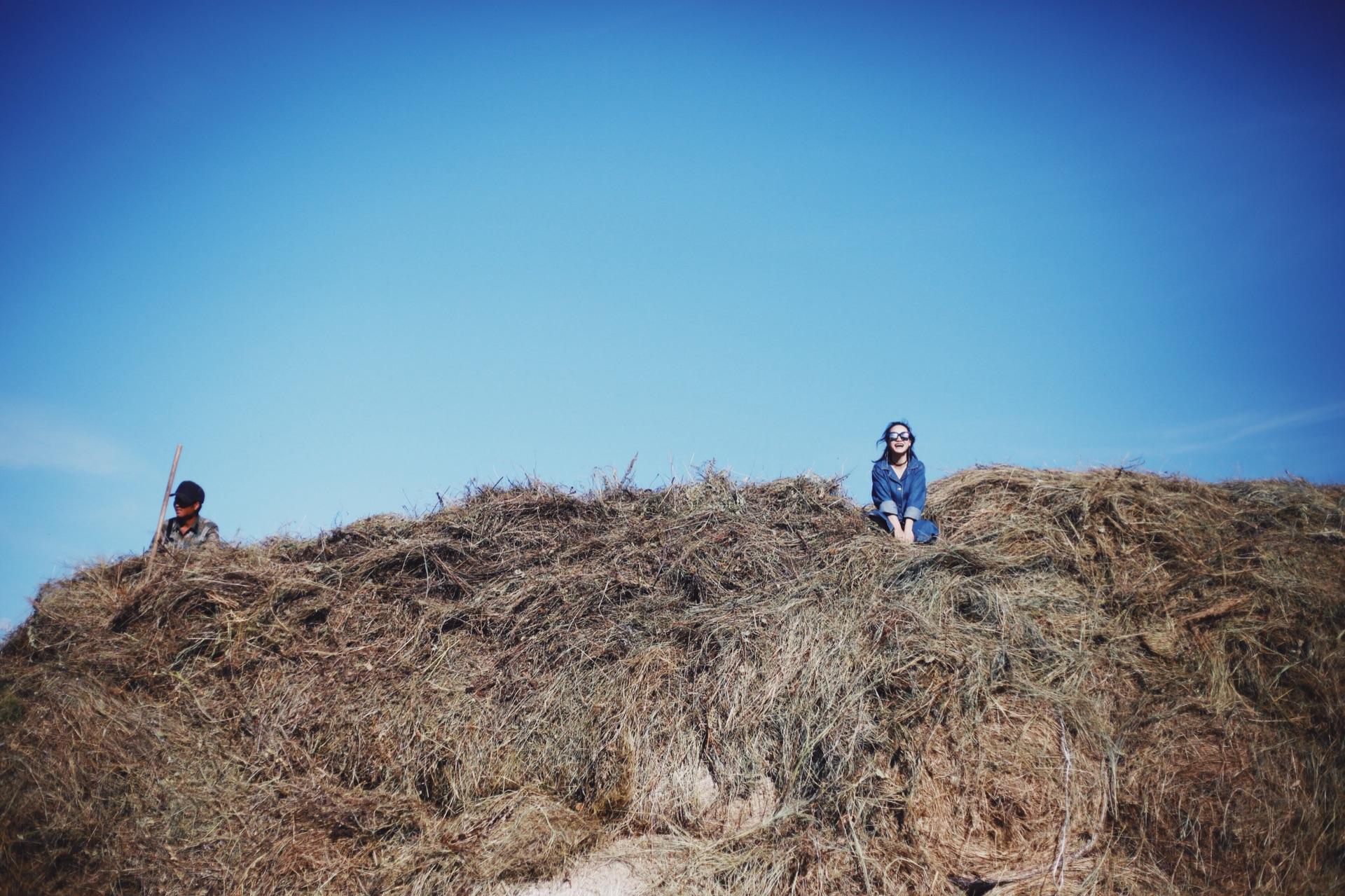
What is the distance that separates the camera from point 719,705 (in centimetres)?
531

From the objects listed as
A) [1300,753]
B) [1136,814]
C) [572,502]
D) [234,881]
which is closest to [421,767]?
[234,881]

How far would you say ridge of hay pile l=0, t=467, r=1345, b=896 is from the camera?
4559 millimetres

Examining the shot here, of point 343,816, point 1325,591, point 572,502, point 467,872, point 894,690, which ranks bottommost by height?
point 467,872

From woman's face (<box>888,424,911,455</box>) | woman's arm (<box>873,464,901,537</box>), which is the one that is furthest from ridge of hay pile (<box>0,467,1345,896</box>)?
woman's face (<box>888,424,911,455</box>)

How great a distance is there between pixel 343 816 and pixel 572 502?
9.84 feet

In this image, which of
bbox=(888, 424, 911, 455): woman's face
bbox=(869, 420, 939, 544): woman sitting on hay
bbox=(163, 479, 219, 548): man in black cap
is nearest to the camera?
bbox=(869, 420, 939, 544): woman sitting on hay

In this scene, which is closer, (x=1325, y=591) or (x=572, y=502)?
(x=1325, y=591)

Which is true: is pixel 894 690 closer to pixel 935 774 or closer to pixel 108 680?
pixel 935 774

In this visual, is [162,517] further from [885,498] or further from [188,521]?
[885,498]

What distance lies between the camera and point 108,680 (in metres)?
5.98

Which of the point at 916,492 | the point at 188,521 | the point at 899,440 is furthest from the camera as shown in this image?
the point at 188,521

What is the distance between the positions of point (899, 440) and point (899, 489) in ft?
1.41

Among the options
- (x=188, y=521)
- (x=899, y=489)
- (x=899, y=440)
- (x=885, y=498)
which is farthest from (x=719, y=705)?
(x=188, y=521)

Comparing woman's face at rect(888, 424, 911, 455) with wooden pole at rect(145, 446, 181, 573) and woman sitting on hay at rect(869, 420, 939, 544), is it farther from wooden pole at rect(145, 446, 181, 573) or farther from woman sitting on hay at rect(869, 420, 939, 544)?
wooden pole at rect(145, 446, 181, 573)
